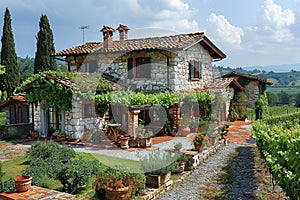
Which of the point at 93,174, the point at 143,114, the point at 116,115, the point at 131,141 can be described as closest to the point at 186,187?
the point at 93,174

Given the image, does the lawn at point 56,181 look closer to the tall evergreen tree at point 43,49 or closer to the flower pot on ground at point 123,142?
the flower pot on ground at point 123,142

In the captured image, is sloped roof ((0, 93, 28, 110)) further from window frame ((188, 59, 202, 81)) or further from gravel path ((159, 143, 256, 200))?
gravel path ((159, 143, 256, 200))

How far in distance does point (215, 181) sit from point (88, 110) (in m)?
7.78

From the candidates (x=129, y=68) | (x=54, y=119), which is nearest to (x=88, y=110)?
(x=54, y=119)

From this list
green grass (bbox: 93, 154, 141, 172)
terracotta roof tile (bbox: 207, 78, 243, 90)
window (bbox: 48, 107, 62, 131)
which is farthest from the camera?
terracotta roof tile (bbox: 207, 78, 243, 90)

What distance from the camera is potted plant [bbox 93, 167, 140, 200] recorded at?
228 inches

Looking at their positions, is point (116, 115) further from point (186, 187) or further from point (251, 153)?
point (186, 187)

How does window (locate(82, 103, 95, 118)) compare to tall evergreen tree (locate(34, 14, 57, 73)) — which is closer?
window (locate(82, 103, 95, 118))

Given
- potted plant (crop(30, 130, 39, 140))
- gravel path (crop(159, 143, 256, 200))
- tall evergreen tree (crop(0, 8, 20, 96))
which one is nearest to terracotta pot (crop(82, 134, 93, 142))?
potted plant (crop(30, 130, 39, 140))

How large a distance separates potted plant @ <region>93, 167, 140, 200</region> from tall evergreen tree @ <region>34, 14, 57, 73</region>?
68.6 feet

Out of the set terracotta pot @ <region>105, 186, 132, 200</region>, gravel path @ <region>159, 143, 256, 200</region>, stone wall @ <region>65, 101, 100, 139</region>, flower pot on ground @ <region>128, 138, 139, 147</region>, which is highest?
stone wall @ <region>65, 101, 100, 139</region>

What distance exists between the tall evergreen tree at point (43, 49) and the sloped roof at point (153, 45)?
6.78m

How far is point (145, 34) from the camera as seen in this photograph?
51.0ft

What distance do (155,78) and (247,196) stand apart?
1065 centimetres
